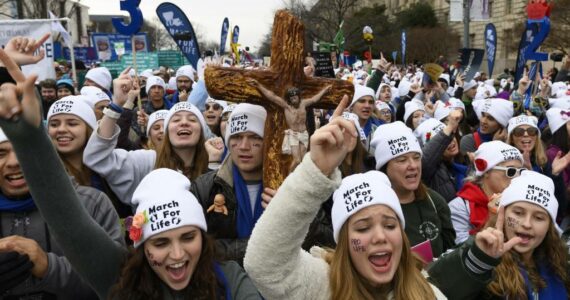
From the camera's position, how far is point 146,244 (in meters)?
2.46

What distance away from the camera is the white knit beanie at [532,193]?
3025 millimetres

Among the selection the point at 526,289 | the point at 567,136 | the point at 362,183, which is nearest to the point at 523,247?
the point at 526,289

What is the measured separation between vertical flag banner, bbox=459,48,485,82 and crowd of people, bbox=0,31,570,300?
7.60 m

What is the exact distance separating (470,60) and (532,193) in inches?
361

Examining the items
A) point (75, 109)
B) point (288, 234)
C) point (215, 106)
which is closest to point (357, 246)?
point (288, 234)

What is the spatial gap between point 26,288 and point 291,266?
1.22 m

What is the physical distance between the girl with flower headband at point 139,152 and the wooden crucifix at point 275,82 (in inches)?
37.8

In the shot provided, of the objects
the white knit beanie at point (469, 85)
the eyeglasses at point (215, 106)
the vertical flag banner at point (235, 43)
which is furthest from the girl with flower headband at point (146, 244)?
the vertical flag banner at point (235, 43)

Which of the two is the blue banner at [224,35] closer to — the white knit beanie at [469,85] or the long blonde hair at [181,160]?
the white knit beanie at [469,85]

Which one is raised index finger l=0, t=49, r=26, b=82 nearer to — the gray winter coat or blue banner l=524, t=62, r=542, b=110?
the gray winter coat

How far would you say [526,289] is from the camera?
285 cm

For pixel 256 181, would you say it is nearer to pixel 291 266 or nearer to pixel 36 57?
pixel 291 266

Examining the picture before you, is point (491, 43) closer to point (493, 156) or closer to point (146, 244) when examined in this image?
point (493, 156)

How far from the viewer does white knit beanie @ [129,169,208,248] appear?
243cm
